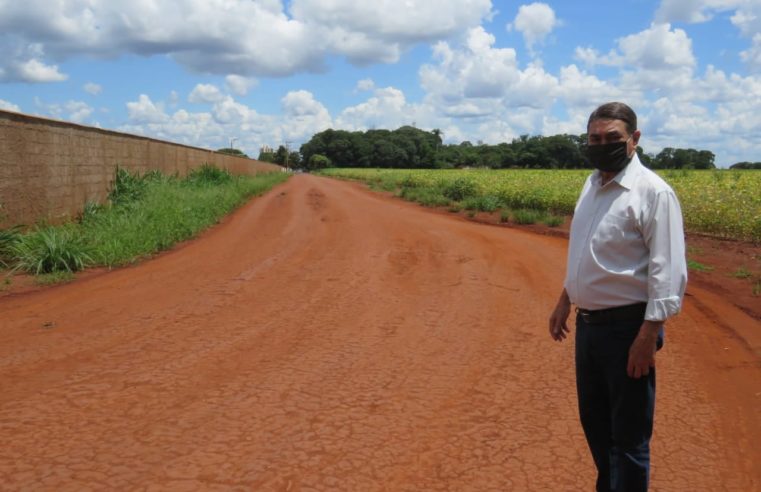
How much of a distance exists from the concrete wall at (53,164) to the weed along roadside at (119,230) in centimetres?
32

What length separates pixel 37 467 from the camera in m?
3.40

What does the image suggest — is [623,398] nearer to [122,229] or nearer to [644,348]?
[644,348]

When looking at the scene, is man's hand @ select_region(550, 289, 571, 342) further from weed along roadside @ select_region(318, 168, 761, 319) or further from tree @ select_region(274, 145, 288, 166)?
tree @ select_region(274, 145, 288, 166)

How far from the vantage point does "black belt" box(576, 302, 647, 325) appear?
2.69 meters

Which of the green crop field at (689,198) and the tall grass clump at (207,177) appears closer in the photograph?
the green crop field at (689,198)

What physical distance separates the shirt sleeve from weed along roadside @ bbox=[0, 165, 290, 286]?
27.4 ft

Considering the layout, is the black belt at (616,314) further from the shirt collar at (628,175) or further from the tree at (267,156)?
the tree at (267,156)

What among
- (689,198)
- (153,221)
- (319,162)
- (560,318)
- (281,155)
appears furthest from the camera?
(281,155)

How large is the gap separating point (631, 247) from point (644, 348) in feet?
1.38

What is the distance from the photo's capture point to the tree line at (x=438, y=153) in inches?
2118

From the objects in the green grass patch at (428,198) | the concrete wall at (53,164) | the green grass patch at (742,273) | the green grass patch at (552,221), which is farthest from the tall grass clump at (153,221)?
the green grass patch at (742,273)

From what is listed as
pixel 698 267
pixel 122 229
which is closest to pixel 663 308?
pixel 698 267

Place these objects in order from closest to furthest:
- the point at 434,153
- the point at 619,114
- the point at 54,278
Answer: the point at 619,114
the point at 54,278
the point at 434,153

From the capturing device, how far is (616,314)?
273cm
